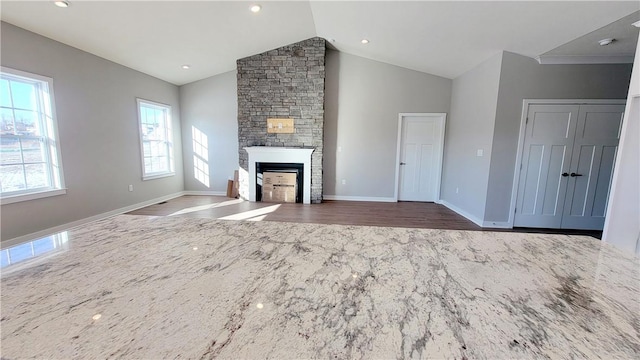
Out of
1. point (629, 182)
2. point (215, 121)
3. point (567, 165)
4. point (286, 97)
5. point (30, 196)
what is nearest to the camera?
point (629, 182)

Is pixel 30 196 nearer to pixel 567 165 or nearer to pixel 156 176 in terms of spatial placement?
pixel 156 176

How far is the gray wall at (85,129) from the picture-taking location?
10.1 ft

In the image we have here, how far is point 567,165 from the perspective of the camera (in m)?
3.70

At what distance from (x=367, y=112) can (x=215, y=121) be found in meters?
3.51

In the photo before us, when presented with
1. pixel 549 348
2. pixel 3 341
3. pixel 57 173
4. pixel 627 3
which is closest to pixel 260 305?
pixel 3 341

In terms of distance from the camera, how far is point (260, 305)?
623 millimetres

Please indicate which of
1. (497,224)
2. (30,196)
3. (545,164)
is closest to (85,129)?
(30,196)

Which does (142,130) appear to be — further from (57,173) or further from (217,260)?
(217,260)

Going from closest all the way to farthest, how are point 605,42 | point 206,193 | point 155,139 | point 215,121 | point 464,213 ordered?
1. point 605,42
2. point 464,213
3. point 155,139
4. point 215,121
5. point 206,193

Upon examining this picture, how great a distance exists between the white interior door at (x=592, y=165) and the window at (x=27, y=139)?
24.5 feet

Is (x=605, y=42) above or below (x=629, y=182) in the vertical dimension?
above

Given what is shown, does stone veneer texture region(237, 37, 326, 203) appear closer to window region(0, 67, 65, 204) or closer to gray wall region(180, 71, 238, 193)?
gray wall region(180, 71, 238, 193)

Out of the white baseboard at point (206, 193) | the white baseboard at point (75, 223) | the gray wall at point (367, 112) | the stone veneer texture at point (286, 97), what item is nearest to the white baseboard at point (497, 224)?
the gray wall at point (367, 112)

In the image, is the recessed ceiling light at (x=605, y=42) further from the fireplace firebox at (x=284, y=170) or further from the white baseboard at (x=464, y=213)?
the fireplace firebox at (x=284, y=170)
